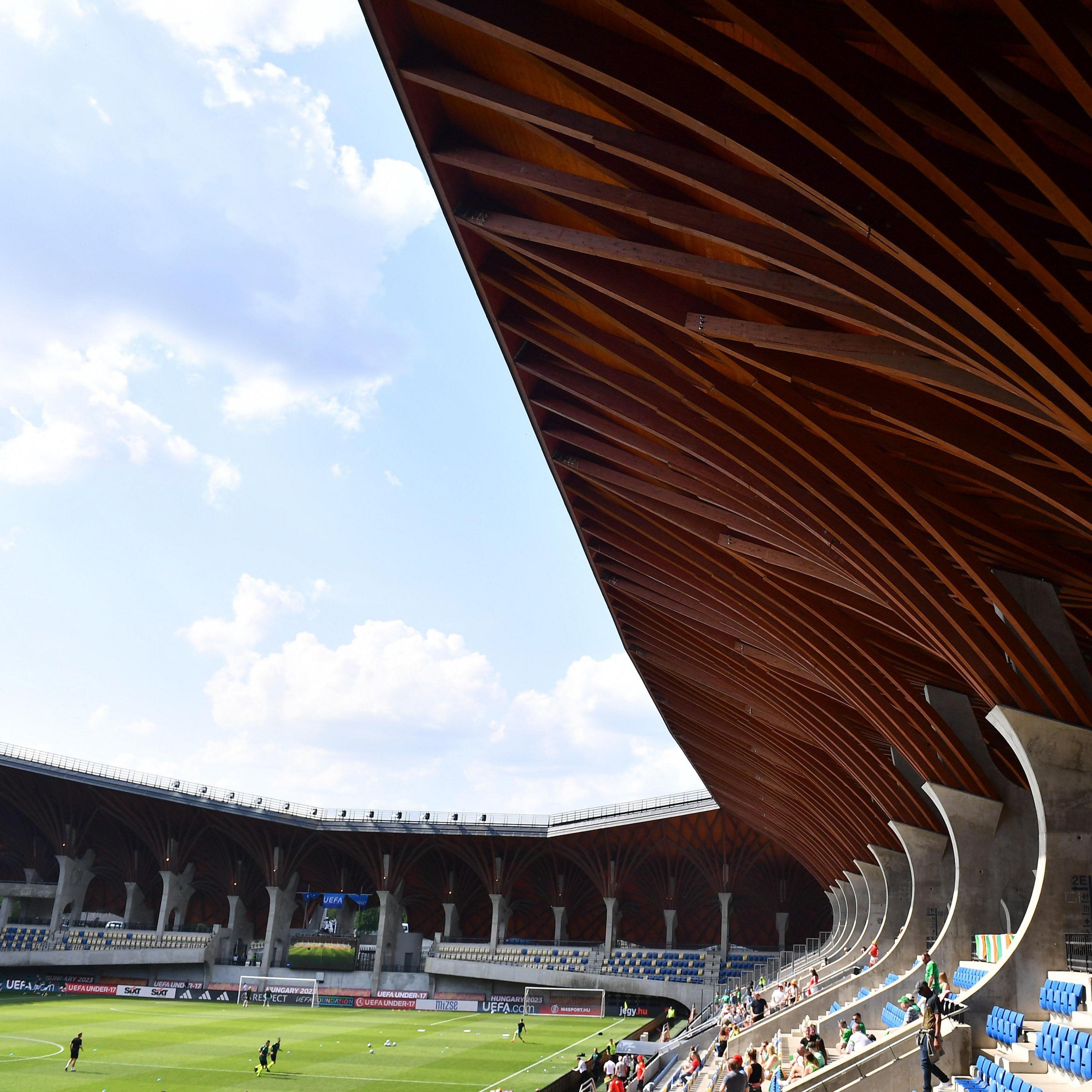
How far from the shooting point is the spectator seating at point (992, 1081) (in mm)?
12453

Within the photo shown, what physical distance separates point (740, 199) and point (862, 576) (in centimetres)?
868

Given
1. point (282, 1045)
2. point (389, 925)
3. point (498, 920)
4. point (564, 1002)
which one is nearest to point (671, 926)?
point (564, 1002)

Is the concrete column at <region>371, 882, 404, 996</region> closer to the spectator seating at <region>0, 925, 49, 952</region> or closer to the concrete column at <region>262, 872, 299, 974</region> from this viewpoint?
the concrete column at <region>262, 872, 299, 974</region>

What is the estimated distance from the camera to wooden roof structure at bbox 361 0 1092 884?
663cm

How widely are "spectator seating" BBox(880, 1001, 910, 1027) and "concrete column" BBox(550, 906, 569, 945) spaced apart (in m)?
54.3

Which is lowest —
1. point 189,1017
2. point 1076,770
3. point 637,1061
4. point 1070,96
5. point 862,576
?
point 189,1017

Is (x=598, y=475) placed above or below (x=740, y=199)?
above

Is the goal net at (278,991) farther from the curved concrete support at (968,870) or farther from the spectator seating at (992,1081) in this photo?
the spectator seating at (992,1081)

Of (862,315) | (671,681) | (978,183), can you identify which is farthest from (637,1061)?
(978,183)

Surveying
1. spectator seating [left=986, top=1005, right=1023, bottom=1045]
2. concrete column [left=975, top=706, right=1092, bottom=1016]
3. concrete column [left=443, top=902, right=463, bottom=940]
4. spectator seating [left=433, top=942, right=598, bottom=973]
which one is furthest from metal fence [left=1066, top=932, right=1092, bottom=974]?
concrete column [left=443, top=902, right=463, bottom=940]

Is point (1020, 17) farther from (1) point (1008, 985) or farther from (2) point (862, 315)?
(1) point (1008, 985)

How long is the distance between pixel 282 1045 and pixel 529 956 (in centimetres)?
2961

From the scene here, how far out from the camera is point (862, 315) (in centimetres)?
872

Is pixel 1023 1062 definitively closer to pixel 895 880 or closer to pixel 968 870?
pixel 968 870
